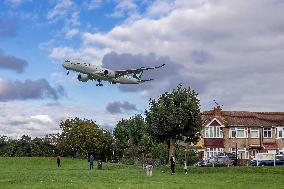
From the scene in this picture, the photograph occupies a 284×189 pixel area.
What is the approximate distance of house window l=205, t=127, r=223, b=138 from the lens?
98.8 m

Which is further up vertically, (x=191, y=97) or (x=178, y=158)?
(x=191, y=97)

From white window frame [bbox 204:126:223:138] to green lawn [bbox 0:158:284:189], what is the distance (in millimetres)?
24896

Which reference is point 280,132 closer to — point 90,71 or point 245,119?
point 245,119

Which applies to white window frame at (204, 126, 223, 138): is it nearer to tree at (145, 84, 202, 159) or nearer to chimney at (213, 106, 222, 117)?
chimney at (213, 106, 222, 117)

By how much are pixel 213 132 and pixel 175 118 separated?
28.9 meters

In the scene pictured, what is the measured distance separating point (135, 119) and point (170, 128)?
56.0 m

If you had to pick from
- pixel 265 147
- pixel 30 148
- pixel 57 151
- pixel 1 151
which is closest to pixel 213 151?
pixel 265 147

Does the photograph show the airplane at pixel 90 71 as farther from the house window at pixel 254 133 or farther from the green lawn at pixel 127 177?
the house window at pixel 254 133

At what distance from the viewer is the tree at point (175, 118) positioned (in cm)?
7175

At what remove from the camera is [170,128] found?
71.7m

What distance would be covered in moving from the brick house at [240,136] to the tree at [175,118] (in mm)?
24703

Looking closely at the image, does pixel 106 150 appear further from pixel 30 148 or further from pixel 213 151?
pixel 213 151

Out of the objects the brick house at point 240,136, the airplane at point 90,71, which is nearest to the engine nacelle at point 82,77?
the airplane at point 90,71

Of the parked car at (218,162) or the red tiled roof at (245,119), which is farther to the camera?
the red tiled roof at (245,119)
